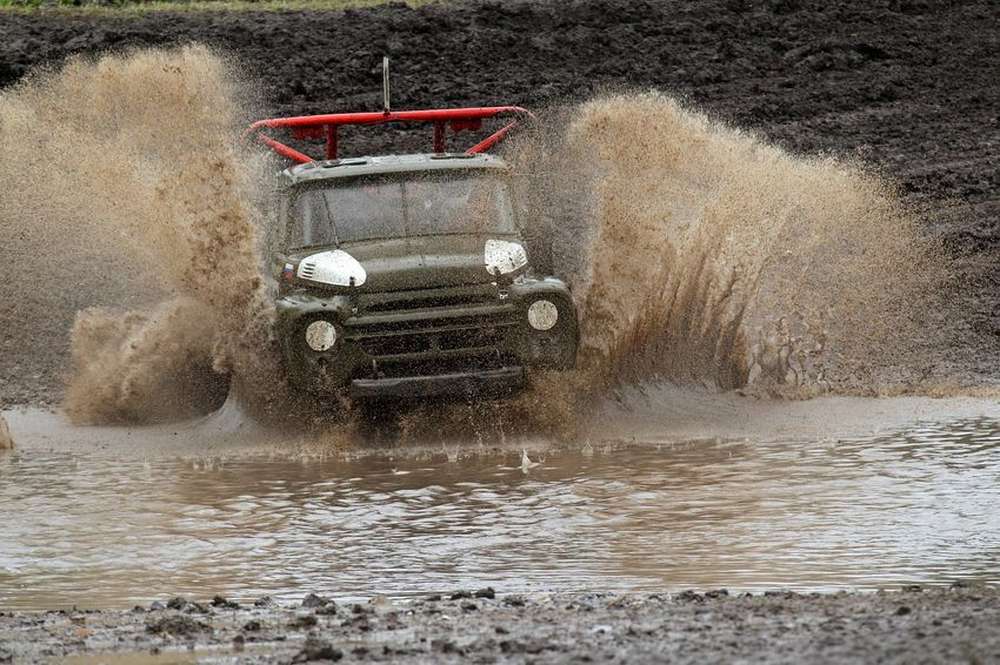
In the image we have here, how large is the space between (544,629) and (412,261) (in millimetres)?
5012

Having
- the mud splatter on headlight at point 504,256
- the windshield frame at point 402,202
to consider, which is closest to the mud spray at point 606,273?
the windshield frame at point 402,202

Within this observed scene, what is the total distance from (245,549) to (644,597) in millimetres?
2151

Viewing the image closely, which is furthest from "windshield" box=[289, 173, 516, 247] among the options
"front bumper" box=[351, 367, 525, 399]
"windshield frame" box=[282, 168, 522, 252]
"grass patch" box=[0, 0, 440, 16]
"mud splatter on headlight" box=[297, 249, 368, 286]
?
"grass patch" box=[0, 0, 440, 16]

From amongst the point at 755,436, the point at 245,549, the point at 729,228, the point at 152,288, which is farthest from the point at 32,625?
the point at 152,288

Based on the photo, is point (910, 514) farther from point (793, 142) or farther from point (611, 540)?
point (793, 142)

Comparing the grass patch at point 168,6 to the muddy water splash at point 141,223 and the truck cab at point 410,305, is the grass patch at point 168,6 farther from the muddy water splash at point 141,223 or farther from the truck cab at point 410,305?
the truck cab at point 410,305

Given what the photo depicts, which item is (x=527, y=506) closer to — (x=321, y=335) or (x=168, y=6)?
(x=321, y=335)

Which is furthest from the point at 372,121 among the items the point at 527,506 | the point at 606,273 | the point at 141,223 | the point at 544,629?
the point at 544,629

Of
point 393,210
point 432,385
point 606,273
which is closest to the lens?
point 432,385

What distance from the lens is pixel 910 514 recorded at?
826 cm

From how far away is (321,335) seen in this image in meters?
10.4

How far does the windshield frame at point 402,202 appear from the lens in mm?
11156

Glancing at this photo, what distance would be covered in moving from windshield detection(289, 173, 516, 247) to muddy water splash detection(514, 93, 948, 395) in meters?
0.81

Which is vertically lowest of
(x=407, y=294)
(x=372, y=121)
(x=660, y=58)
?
(x=407, y=294)
